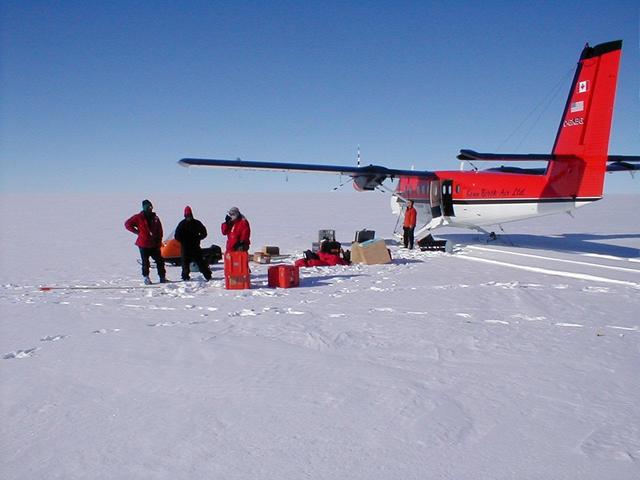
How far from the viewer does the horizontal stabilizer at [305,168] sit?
46.1 ft

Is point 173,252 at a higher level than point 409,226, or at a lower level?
lower

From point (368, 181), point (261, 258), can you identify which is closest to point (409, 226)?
point (368, 181)

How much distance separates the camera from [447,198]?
1484 cm

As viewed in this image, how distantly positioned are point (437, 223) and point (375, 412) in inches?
489

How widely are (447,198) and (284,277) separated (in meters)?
8.46

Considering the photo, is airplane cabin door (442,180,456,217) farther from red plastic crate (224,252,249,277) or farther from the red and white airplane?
red plastic crate (224,252,249,277)

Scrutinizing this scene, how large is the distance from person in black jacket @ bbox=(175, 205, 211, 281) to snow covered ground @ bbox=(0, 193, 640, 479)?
3.04 ft

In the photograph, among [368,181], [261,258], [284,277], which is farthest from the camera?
[368,181]

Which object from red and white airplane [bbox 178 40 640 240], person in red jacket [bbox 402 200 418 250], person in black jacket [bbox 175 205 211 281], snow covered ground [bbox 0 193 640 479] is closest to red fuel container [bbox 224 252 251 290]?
snow covered ground [bbox 0 193 640 479]

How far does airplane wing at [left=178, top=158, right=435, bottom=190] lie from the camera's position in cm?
1409

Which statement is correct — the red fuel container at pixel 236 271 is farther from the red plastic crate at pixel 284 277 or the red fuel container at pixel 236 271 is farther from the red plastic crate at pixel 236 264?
the red plastic crate at pixel 284 277

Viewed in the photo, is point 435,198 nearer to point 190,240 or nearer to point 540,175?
point 540,175

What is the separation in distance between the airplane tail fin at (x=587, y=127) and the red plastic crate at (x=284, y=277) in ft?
24.0

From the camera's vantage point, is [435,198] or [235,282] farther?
[435,198]
